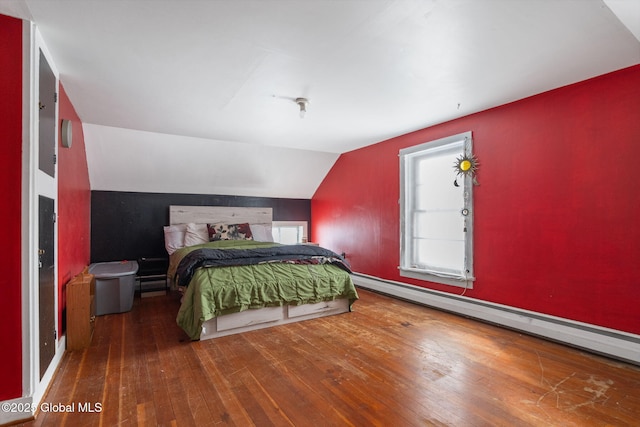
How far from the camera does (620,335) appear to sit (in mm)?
2414

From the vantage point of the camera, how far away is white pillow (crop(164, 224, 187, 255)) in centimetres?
464

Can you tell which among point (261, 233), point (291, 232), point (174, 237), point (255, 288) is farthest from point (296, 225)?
point (255, 288)

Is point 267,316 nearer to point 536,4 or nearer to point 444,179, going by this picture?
point 444,179

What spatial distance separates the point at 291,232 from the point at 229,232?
1.61m

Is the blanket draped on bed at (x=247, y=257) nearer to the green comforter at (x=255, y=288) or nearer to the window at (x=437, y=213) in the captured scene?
the green comforter at (x=255, y=288)

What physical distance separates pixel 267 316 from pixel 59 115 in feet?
8.25

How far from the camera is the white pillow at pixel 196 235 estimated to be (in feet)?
15.6

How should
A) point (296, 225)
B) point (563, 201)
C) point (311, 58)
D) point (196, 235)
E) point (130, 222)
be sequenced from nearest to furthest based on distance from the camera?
point (311, 58) → point (563, 201) → point (130, 222) → point (196, 235) → point (296, 225)

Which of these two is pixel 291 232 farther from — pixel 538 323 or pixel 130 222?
pixel 538 323

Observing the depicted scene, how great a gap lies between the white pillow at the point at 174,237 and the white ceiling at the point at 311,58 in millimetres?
1354

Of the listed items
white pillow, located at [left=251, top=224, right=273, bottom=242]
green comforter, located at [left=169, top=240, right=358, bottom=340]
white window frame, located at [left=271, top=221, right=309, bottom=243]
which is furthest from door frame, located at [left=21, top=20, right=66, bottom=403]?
white window frame, located at [left=271, top=221, right=309, bottom=243]

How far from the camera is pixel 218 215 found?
17.5ft

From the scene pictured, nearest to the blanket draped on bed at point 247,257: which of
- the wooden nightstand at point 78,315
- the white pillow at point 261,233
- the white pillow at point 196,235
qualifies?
the wooden nightstand at point 78,315

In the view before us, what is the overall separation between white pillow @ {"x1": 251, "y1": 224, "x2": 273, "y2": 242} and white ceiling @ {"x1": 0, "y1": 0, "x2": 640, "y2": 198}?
6.07 feet
